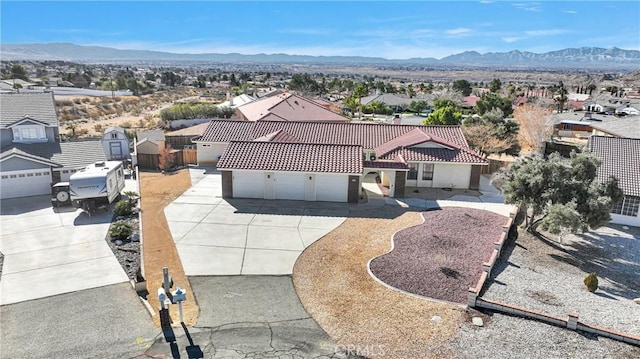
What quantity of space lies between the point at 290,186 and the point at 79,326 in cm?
1525

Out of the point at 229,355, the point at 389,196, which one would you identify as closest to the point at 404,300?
the point at 229,355

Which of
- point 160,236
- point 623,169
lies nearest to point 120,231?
point 160,236

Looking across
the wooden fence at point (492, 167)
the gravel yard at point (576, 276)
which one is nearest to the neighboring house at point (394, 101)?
the wooden fence at point (492, 167)

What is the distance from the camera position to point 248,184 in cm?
2738

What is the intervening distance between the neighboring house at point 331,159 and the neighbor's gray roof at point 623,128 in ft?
47.0

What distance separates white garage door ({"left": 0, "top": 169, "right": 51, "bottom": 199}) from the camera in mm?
25888

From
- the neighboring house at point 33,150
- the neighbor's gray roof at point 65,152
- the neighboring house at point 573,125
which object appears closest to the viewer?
the neighboring house at point 33,150

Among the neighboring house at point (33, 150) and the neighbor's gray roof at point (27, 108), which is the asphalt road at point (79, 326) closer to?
the neighboring house at point (33, 150)

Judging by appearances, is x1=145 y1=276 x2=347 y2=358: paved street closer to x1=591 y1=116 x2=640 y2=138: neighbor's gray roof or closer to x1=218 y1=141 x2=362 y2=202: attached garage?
x1=218 y1=141 x2=362 y2=202: attached garage

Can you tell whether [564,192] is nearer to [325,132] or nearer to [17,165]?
[325,132]

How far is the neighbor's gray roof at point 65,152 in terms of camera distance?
27.5 m

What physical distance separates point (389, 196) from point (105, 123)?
157 feet

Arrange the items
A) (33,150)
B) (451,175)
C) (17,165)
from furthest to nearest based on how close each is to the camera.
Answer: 1. (451,175)
2. (33,150)
3. (17,165)

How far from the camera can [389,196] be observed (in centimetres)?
2853
